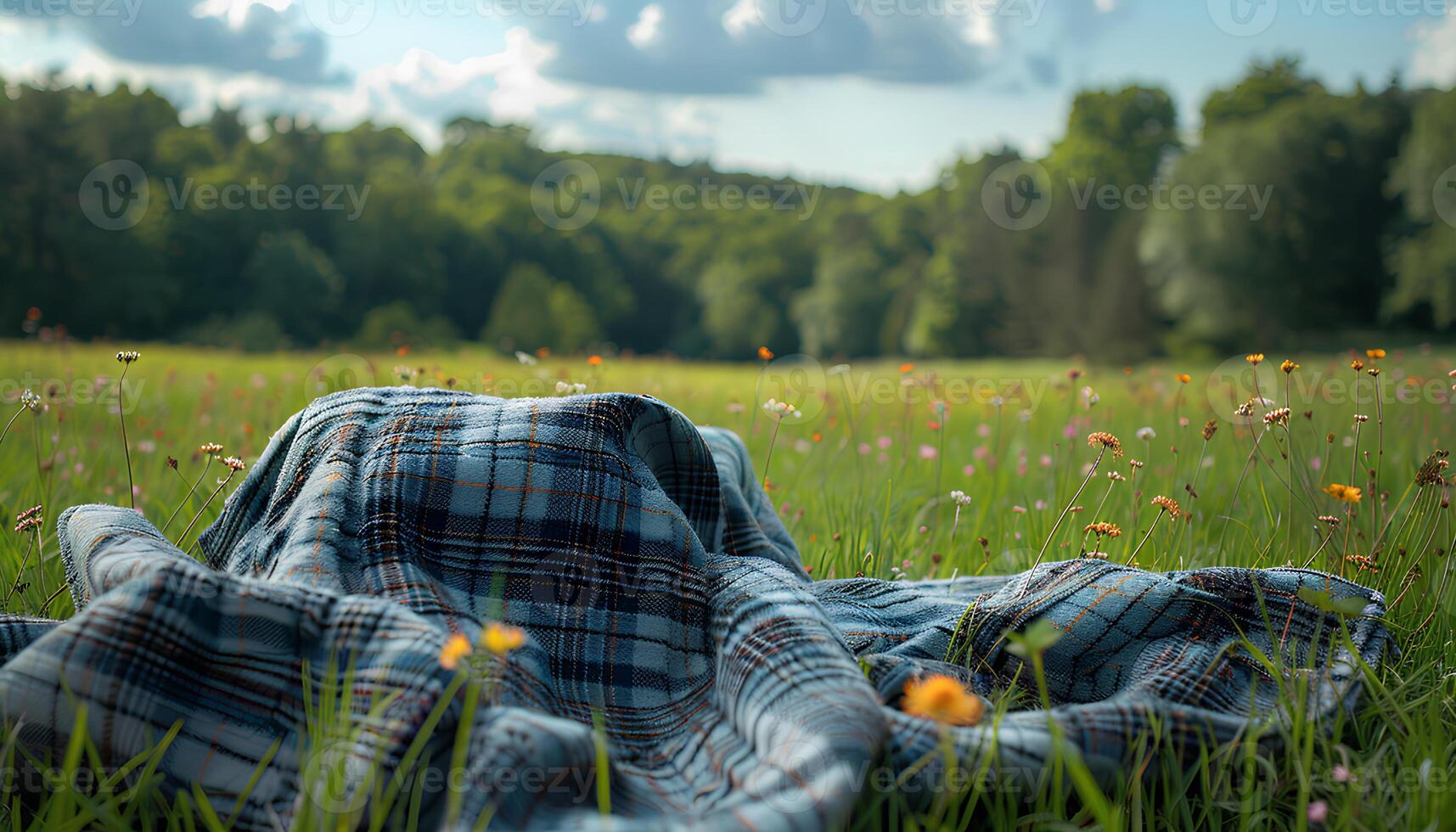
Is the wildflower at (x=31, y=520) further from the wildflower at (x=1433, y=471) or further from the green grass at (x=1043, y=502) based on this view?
the wildflower at (x=1433, y=471)

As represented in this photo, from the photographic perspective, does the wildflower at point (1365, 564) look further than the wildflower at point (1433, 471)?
Yes

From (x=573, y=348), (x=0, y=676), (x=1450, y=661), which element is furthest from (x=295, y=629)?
(x=573, y=348)

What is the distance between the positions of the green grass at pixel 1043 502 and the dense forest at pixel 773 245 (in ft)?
31.1

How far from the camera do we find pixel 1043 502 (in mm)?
3604

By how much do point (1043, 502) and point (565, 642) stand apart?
256 centimetres

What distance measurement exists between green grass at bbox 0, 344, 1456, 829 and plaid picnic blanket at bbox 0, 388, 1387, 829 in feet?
0.26

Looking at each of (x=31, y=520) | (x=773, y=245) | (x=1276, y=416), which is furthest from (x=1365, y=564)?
(x=773, y=245)

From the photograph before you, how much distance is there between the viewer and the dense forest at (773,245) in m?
27.6

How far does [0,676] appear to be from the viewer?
1.24 metres

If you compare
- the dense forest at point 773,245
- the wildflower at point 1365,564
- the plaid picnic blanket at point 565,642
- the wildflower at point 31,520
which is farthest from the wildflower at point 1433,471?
the dense forest at point 773,245

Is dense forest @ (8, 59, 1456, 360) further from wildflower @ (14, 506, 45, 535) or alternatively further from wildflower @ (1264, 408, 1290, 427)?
wildflower @ (1264, 408, 1290, 427)

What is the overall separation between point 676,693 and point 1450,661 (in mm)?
1874

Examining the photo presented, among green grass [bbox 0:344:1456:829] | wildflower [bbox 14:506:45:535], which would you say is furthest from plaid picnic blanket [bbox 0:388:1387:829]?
wildflower [bbox 14:506:45:535]

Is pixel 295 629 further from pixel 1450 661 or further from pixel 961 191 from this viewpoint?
pixel 961 191
